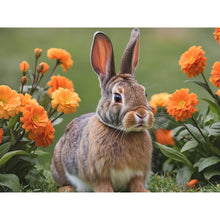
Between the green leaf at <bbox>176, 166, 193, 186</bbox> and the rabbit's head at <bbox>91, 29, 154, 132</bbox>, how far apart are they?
64cm

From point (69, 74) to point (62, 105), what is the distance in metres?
1.77

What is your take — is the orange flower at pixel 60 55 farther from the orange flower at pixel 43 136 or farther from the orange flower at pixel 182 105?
the orange flower at pixel 182 105

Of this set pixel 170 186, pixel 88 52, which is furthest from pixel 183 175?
pixel 88 52

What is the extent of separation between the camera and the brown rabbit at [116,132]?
2.61 metres

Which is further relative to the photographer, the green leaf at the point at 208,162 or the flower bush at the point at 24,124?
the green leaf at the point at 208,162

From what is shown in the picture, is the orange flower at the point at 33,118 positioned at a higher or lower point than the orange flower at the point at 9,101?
lower

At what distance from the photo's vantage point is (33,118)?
2721 mm

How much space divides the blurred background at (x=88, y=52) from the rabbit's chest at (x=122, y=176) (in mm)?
1422

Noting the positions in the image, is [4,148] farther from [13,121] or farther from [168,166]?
[168,166]

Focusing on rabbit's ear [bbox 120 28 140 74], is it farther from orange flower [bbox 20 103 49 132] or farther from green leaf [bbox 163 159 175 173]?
green leaf [bbox 163 159 175 173]

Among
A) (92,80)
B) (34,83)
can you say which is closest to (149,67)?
(92,80)

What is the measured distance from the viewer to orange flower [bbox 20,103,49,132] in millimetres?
2688

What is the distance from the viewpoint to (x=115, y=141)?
2688mm

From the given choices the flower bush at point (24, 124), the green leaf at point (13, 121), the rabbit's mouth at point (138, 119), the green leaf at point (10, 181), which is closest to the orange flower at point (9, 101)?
the flower bush at point (24, 124)
